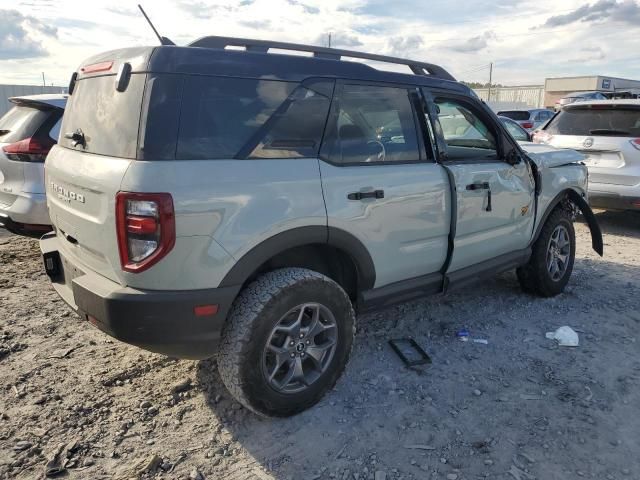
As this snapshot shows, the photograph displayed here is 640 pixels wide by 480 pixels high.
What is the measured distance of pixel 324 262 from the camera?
10.6 feet

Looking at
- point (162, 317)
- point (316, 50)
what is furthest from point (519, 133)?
point (162, 317)

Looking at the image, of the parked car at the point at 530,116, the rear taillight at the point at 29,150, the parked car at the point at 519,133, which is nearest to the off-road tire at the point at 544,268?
the rear taillight at the point at 29,150

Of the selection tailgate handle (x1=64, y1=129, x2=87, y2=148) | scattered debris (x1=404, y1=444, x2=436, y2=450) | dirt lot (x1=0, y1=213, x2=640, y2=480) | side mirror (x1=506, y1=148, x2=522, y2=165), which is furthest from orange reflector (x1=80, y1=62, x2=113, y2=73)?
side mirror (x1=506, y1=148, x2=522, y2=165)

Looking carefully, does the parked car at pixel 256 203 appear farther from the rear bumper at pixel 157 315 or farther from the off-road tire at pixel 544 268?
the off-road tire at pixel 544 268

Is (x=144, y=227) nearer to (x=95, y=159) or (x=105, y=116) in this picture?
(x=95, y=159)

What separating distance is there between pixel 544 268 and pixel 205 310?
324cm

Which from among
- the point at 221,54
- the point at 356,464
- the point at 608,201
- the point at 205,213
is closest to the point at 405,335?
the point at 356,464

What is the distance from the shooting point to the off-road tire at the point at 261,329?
8.60 ft

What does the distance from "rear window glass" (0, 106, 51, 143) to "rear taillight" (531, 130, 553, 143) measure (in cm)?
647

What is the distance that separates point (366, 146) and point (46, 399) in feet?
7.77

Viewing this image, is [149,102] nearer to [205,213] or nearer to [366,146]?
[205,213]

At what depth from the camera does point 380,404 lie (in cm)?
306

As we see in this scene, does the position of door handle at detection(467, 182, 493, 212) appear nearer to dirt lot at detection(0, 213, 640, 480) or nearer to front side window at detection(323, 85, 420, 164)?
front side window at detection(323, 85, 420, 164)

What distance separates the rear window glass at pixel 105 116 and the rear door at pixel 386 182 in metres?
0.99
